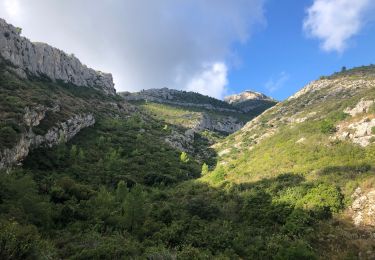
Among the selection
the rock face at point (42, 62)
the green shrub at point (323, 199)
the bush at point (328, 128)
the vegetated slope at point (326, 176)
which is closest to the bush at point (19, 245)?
the vegetated slope at point (326, 176)

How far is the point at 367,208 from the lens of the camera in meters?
35.2

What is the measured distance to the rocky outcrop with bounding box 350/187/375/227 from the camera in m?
33.7

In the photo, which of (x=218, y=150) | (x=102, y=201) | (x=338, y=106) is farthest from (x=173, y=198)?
(x=218, y=150)

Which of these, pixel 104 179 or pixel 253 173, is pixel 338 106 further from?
pixel 104 179

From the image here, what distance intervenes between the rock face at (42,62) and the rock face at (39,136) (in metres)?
25.5

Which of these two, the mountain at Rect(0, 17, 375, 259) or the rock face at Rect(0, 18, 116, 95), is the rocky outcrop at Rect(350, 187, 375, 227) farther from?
the rock face at Rect(0, 18, 116, 95)

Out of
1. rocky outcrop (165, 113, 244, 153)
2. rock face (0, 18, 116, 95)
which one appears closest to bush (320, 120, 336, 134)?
rocky outcrop (165, 113, 244, 153)

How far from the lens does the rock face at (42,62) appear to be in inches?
3903

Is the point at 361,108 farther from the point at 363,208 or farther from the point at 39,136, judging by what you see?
the point at 39,136

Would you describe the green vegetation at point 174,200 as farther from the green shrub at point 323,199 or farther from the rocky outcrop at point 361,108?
the rocky outcrop at point 361,108

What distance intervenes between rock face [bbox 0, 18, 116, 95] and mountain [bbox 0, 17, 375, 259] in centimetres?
310

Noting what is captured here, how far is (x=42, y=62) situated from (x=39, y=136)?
66.7 m

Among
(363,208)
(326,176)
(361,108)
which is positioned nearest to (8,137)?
(326,176)

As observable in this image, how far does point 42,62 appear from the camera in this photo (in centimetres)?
11688
